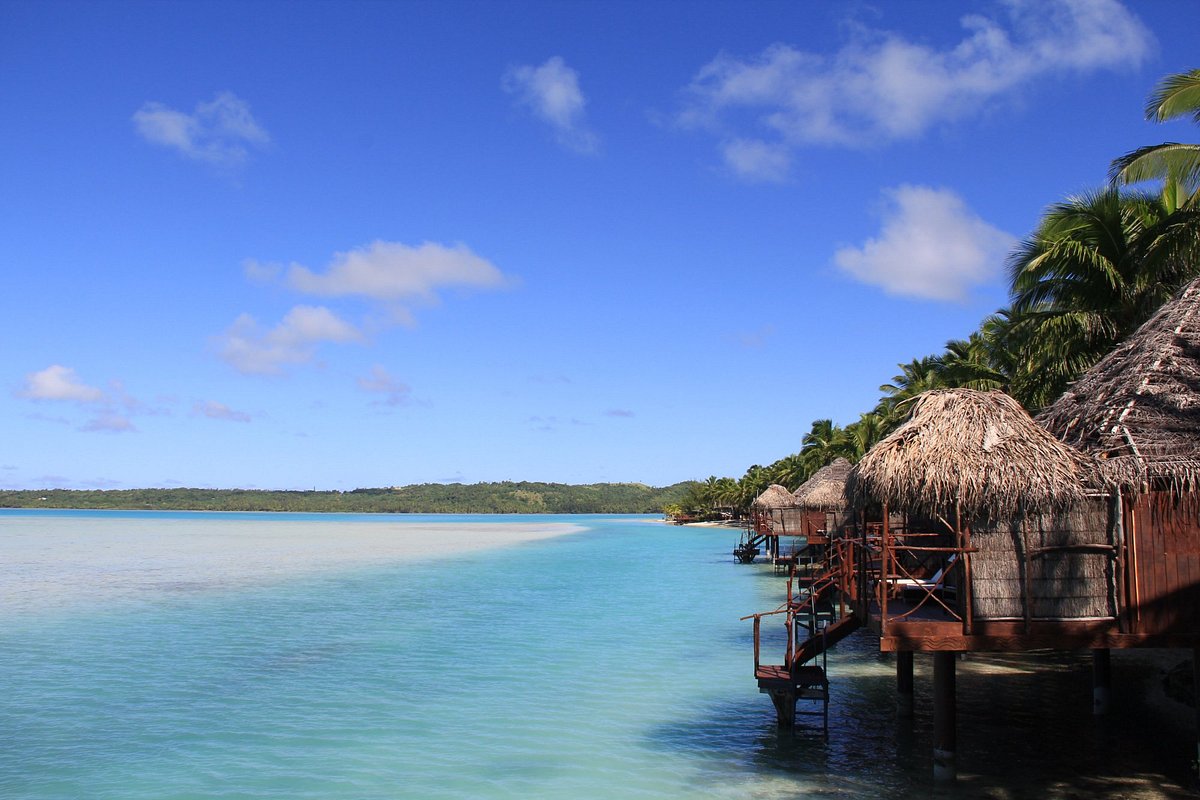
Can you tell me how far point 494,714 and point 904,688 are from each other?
6.49m

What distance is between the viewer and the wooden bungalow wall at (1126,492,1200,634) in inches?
363

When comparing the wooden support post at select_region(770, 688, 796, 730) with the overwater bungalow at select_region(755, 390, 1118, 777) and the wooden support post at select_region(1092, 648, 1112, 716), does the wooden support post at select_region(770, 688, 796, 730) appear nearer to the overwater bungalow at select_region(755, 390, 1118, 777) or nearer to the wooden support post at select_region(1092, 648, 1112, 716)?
the overwater bungalow at select_region(755, 390, 1118, 777)

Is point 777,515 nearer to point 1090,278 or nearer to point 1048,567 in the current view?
point 1090,278

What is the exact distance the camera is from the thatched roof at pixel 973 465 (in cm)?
912

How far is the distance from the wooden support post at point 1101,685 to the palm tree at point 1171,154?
7269 millimetres

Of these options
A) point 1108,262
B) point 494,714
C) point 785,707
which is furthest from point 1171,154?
point 494,714

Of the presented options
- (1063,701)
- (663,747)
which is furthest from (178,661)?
(1063,701)

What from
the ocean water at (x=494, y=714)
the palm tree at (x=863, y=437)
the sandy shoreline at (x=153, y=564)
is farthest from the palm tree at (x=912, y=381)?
the sandy shoreline at (x=153, y=564)

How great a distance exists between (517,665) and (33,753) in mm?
8810

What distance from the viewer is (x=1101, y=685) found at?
13.2 meters

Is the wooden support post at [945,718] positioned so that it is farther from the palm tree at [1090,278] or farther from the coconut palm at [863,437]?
the coconut palm at [863,437]

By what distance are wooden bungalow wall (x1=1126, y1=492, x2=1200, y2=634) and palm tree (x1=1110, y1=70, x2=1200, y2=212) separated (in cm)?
651

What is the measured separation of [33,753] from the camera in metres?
12.3

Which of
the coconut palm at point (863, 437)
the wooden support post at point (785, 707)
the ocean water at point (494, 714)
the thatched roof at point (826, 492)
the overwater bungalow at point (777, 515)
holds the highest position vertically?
the coconut palm at point (863, 437)
